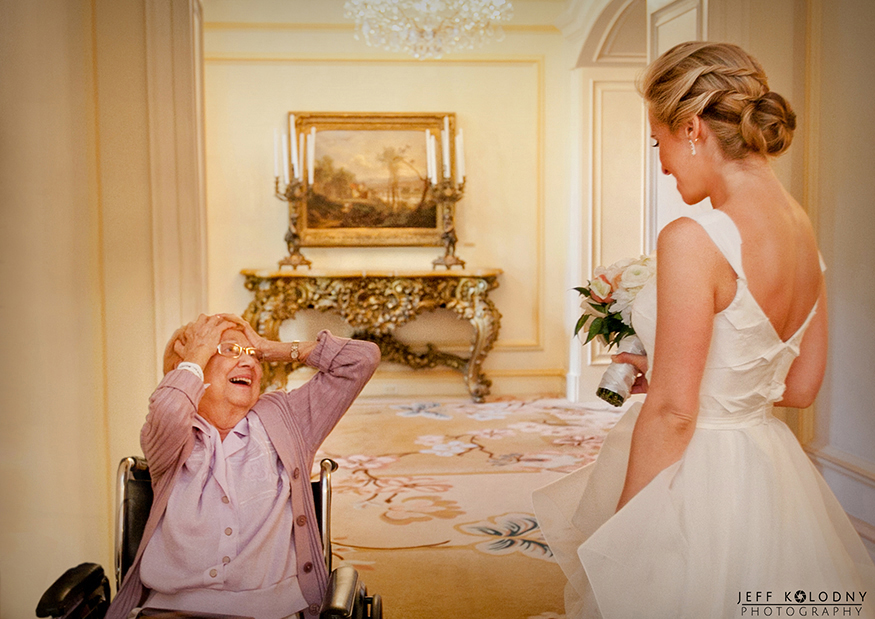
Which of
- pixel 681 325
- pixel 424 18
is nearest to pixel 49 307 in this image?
pixel 681 325

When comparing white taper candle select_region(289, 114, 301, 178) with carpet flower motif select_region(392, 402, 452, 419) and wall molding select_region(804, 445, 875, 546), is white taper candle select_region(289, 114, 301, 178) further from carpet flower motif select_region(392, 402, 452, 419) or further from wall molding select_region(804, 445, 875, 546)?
wall molding select_region(804, 445, 875, 546)

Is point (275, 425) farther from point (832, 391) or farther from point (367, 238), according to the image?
point (367, 238)

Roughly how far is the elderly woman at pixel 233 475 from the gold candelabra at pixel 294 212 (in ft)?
13.4

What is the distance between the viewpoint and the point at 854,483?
109 inches

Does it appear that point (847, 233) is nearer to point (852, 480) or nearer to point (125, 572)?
point (852, 480)

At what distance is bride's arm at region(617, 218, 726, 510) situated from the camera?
1.44 metres

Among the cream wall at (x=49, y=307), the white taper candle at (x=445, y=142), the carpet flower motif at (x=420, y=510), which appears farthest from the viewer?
the white taper candle at (x=445, y=142)

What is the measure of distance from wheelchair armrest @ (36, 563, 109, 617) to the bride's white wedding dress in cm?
105

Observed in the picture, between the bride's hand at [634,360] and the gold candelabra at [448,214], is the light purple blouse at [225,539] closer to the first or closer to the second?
the bride's hand at [634,360]

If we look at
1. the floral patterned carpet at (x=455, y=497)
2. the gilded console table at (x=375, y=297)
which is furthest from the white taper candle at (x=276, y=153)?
the floral patterned carpet at (x=455, y=497)

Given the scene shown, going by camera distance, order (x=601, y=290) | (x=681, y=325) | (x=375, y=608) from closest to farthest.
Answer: (x=681, y=325), (x=375, y=608), (x=601, y=290)

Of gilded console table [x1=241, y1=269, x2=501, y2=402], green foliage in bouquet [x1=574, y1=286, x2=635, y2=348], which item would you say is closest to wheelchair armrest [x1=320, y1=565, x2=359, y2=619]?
green foliage in bouquet [x1=574, y1=286, x2=635, y2=348]

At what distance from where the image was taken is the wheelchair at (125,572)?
1562 mm

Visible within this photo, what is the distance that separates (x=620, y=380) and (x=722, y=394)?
232mm
